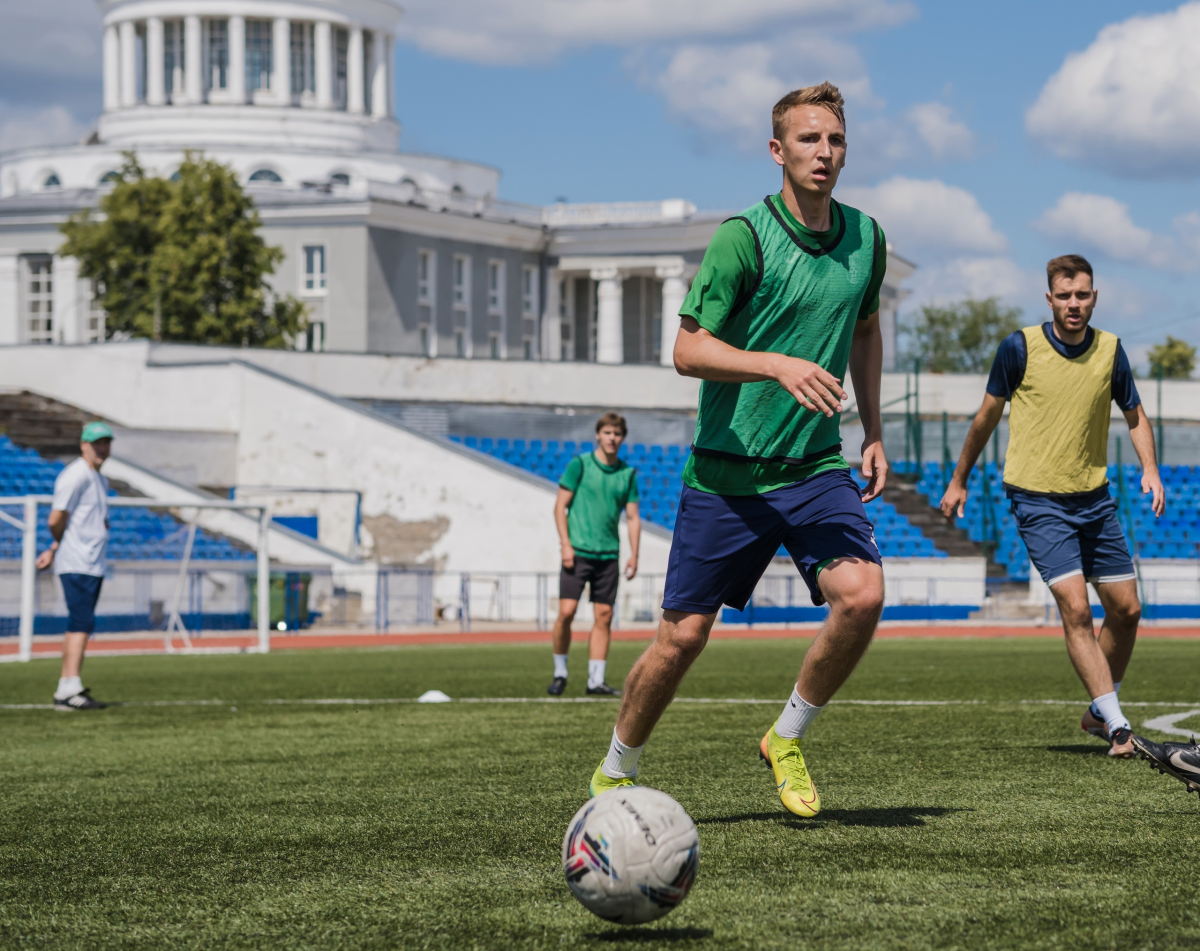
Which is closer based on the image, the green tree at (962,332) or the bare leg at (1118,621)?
the bare leg at (1118,621)

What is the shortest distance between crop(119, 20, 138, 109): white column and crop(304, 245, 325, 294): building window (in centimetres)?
→ 2146

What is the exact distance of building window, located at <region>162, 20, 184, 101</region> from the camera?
84925 mm

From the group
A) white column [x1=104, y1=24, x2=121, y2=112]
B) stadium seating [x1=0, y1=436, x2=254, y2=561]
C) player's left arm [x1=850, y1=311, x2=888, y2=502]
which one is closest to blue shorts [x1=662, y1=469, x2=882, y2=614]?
player's left arm [x1=850, y1=311, x2=888, y2=502]

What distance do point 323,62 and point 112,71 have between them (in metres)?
11.2

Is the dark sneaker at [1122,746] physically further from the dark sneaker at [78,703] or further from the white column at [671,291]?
the white column at [671,291]

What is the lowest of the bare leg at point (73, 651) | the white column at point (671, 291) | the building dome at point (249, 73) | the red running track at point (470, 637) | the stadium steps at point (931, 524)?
the red running track at point (470, 637)

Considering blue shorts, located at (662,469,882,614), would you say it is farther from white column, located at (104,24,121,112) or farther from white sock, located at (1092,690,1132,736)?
white column, located at (104,24,121,112)

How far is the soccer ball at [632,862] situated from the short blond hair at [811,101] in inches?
100

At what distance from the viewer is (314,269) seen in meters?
69.9

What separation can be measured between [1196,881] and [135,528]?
23322mm

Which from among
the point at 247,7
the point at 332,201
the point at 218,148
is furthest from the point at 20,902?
the point at 247,7

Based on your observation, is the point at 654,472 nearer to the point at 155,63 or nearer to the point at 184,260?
the point at 184,260

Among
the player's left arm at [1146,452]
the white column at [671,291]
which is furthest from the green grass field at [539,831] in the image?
the white column at [671,291]

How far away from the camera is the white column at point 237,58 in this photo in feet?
273
